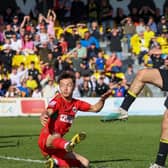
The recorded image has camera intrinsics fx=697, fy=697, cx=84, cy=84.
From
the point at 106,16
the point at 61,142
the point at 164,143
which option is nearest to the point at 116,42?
the point at 106,16

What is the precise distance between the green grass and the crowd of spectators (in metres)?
3.63

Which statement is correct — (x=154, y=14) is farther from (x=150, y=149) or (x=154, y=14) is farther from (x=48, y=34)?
(x=150, y=149)

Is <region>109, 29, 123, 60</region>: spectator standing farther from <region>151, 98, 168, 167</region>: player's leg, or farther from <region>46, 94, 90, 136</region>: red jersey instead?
<region>151, 98, 168, 167</region>: player's leg

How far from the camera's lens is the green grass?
1216cm

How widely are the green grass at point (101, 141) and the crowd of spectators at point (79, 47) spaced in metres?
3.63

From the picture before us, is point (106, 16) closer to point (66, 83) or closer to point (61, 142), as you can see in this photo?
point (66, 83)

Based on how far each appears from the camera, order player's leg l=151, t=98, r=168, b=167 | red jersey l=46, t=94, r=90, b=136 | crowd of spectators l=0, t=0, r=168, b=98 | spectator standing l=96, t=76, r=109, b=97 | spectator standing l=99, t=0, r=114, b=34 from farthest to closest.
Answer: spectator standing l=99, t=0, r=114, b=34 < crowd of spectators l=0, t=0, r=168, b=98 < spectator standing l=96, t=76, r=109, b=97 < red jersey l=46, t=94, r=90, b=136 < player's leg l=151, t=98, r=168, b=167

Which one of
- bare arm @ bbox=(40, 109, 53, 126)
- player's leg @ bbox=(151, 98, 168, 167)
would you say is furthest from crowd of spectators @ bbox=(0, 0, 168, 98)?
bare arm @ bbox=(40, 109, 53, 126)

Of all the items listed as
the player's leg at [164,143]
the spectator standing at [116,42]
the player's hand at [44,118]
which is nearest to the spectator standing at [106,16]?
the spectator standing at [116,42]

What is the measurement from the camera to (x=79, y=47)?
29812 millimetres

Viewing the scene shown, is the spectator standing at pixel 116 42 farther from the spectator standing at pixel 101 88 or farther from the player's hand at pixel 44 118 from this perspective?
the player's hand at pixel 44 118

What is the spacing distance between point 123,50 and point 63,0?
4154mm

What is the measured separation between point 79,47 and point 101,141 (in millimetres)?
13762

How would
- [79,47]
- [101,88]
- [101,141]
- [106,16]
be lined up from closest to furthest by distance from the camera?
[101,141] < [101,88] < [79,47] < [106,16]
